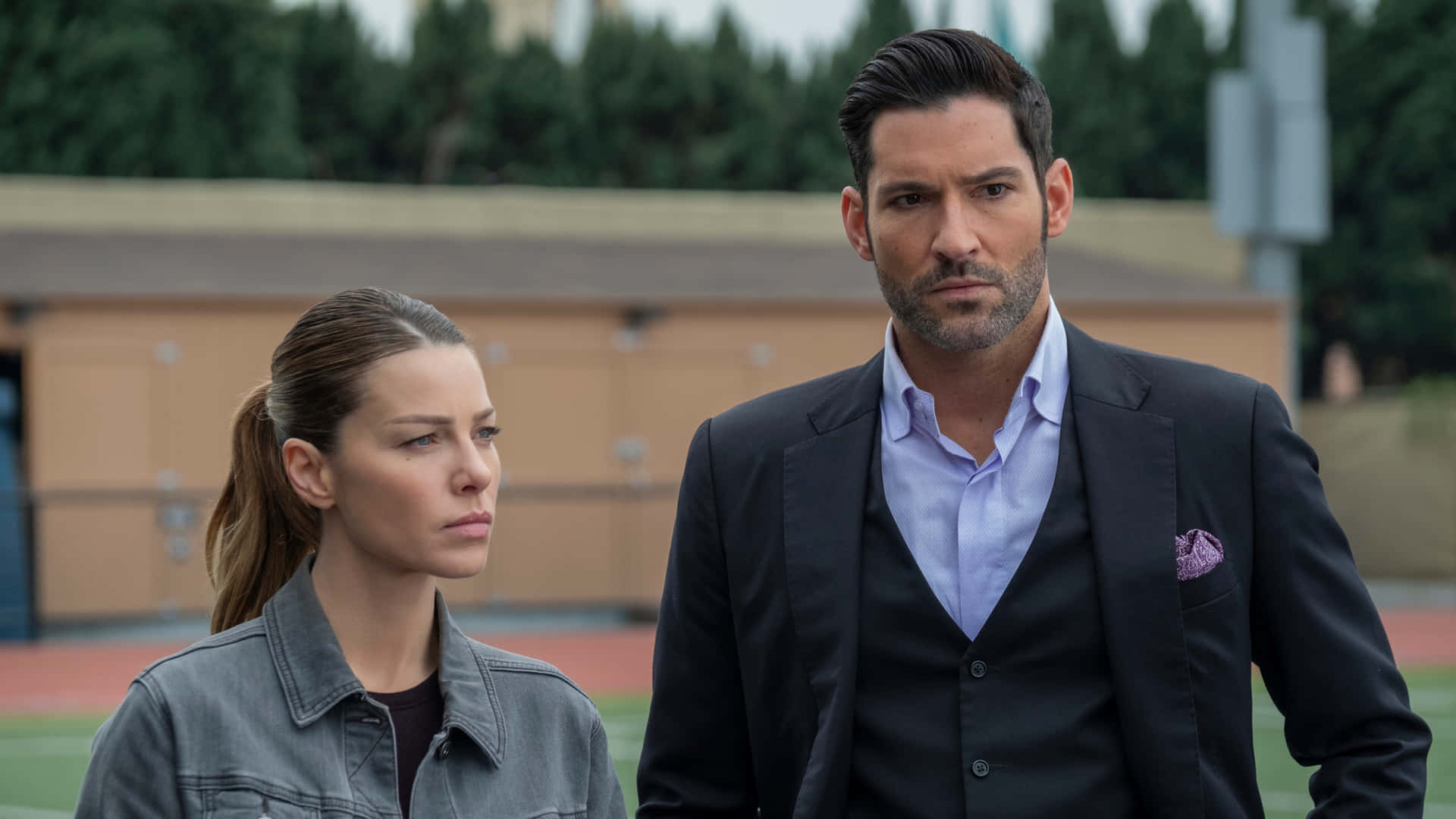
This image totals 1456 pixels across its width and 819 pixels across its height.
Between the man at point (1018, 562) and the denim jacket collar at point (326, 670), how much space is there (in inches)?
18.0

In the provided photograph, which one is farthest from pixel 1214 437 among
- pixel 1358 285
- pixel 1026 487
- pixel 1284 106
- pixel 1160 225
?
pixel 1358 285

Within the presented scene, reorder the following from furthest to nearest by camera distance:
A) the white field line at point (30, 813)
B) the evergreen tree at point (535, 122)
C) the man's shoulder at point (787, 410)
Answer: the evergreen tree at point (535, 122) < the white field line at point (30, 813) < the man's shoulder at point (787, 410)

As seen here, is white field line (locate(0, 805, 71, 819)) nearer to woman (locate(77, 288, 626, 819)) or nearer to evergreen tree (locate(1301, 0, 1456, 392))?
woman (locate(77, 288, 626, 819))

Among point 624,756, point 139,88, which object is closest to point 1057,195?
point 624,756

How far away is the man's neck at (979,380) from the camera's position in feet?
9.67

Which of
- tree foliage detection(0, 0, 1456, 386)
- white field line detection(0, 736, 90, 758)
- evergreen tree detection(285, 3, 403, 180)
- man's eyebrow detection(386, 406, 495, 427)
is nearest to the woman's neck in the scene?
man's eyebrow detection(386, 406, 495, 427)

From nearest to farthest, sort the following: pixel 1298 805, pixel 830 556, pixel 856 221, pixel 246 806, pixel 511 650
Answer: pixel 246 806 → pixel 830 556 → pixel 856 221 → pixel 1298 805 → pixel 511 650

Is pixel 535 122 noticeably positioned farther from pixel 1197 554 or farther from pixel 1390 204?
pixel 1197 554

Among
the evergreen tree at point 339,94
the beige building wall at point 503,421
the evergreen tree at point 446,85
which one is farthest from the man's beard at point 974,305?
the evergreen tree at point 339,94

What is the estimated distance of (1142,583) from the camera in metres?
2.83

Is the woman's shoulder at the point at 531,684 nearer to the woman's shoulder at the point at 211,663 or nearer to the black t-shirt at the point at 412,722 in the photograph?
the black t-shirt at the point at 412,722

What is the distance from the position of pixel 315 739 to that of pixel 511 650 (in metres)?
13.0

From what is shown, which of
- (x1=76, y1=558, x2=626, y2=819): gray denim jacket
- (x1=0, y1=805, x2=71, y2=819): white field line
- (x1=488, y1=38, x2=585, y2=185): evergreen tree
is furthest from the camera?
(x1=488, y1=38, x2=585, y2=185): evergreen tree

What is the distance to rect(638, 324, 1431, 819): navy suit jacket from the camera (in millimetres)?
2789
